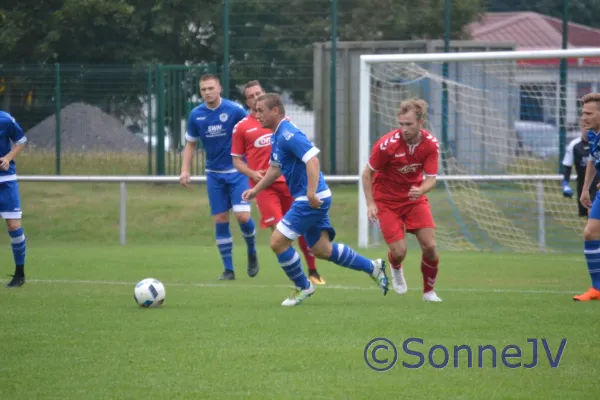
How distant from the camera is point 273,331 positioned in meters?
7.64

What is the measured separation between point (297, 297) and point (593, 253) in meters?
2.65

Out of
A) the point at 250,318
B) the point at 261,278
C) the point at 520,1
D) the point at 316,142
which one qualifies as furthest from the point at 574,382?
the point at 520,1

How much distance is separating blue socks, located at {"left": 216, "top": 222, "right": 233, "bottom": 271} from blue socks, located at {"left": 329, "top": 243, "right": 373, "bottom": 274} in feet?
9.04

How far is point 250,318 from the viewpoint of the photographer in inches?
328

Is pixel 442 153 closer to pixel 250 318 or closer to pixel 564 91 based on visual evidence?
pixel 564 91

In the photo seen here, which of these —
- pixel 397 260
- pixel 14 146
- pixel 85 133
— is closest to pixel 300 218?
pixel 397 260

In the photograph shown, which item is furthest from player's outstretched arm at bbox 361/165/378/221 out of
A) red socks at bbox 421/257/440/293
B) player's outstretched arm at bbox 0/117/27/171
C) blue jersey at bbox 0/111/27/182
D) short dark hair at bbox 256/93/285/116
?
blue jersey at bbox 0/111/27/182

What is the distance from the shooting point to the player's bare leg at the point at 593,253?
30.5ft

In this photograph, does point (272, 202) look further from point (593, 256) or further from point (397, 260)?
point (593, 256)

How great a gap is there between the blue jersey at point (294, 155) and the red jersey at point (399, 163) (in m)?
0.58

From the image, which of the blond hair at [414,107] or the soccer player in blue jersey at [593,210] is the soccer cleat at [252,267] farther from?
the soccer player in blue jersey at [593,210]

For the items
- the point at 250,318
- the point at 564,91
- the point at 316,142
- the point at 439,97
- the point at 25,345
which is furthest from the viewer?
the point at 316,142

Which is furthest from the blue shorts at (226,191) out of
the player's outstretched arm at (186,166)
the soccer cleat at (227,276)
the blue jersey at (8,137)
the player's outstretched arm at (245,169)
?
the blue jersey at (8,137)

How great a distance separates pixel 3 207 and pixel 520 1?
45.2ft
